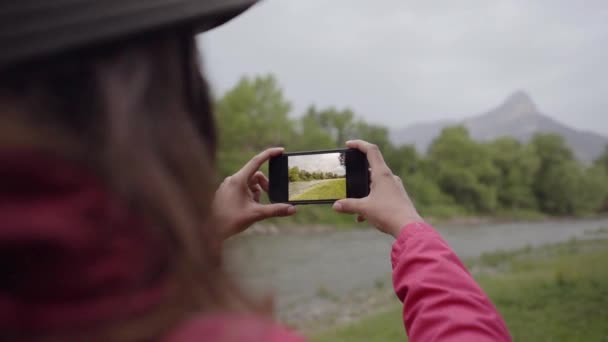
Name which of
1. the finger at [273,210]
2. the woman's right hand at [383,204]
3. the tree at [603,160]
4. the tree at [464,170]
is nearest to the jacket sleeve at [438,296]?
the woman's right hand at [383,204]

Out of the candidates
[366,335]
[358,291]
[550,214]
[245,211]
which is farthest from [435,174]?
[245,211]

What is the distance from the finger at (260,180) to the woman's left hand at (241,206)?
0.03 meters

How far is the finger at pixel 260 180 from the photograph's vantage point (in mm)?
1321

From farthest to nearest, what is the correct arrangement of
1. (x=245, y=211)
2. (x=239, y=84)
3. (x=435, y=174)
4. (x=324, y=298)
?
1. (x=435, y=174)
2. (x=239, y=84)
3. (x=324, y=298)
4. (x=245, y=211)

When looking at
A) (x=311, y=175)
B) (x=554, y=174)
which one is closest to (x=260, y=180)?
(x=311, y=175)

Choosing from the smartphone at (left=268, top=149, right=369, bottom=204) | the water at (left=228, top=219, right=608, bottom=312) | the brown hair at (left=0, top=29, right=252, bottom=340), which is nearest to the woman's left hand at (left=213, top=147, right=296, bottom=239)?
the smartphone at (left=268, top=149, right=369, bottom=204)

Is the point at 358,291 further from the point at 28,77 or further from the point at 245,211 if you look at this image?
A: the point at 28,77

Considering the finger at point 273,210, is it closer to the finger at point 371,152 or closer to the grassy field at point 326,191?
the grassy field at point 326,191

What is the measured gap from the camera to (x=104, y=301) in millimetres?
373

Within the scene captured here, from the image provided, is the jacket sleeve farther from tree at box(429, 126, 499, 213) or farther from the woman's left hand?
tree at box(429, 126, 499, 213)

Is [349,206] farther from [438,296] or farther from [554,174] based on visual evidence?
[554,174]

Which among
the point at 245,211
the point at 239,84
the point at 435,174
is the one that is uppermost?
the point at 239,84

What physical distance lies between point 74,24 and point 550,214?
37102 mm

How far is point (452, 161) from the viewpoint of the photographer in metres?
31.8
